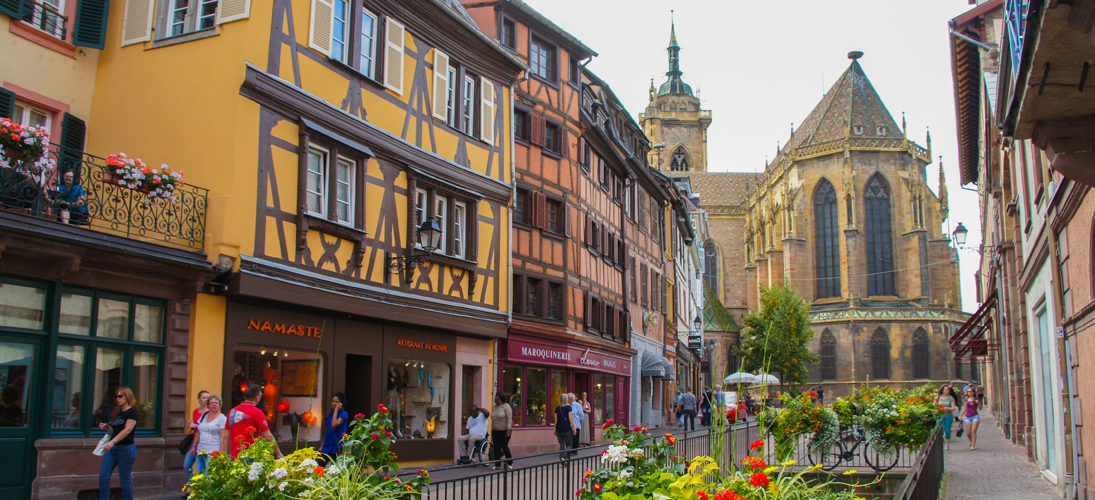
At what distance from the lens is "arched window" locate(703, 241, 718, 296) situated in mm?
77250

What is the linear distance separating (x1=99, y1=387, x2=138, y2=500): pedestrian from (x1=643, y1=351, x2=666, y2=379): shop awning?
22.1 metres

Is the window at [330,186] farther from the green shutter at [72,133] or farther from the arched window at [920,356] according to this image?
the arched window at [920,356]

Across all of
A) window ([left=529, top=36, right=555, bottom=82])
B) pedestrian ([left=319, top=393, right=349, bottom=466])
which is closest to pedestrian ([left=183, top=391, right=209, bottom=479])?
pedestrian ([left=319, top=393, right=349, bottom=466])

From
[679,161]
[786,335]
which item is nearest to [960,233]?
[786,335]

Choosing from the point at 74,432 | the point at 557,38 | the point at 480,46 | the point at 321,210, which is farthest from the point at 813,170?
the point at 74,432

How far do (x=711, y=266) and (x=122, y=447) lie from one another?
71.0m

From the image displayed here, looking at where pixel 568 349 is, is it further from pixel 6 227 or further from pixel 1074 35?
pixel 1074 35

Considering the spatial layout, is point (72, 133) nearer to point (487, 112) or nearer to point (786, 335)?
point (487, 112)

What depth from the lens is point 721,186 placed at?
8331 centimetres

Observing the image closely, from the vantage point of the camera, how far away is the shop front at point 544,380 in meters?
19.8

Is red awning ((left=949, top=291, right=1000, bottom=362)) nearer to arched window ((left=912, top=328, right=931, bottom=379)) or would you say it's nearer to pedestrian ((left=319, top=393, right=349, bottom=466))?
arched window ((left=912, top=328, right=931, bottom=379))

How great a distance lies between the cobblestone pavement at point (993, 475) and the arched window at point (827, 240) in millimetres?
40718

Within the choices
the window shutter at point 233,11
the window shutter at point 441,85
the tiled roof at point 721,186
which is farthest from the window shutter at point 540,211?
the tiled roof at point 721,186

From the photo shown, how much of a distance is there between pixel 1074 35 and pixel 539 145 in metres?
16.9
